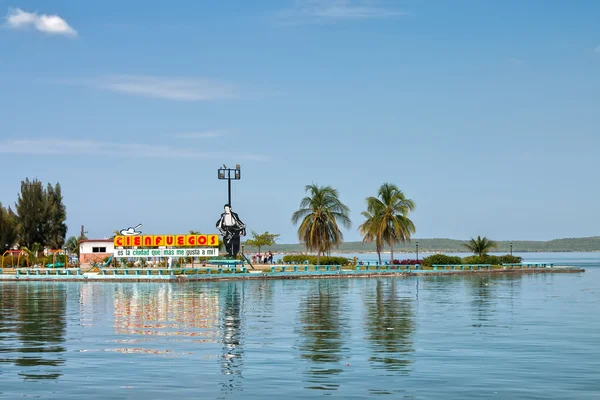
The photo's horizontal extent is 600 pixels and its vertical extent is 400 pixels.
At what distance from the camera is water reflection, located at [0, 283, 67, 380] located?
21609 millimetres

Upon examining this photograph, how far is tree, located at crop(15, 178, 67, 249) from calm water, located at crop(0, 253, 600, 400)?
71976 millimetres

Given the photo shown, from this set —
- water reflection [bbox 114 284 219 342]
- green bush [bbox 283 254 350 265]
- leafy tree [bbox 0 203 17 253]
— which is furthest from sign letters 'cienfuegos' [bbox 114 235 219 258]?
leafy tree [bbox 0 203 17 253]

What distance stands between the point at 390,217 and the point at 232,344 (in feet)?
216

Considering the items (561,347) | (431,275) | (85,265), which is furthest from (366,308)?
(85,265)

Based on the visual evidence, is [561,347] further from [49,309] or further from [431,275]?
[431,275]

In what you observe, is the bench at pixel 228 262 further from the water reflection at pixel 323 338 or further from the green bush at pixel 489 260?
the water reflection at pixel 323 338

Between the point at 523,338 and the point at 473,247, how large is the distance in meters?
74.5

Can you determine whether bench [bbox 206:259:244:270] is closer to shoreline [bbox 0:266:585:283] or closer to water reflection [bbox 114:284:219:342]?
shoreline [bbox 0:266:585:283]

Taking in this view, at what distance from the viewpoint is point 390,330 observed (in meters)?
30.1

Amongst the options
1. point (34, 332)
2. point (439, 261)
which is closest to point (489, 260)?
point (439, 261)

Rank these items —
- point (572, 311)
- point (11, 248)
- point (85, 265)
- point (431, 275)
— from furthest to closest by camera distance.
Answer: point (11, 248), point (85, 265), point (431, 275), point (572, 311)

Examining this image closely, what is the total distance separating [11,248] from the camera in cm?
11400

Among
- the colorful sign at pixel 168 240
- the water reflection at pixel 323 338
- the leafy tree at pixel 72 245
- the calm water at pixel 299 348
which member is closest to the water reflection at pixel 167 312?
the calm water at pixel 299 348

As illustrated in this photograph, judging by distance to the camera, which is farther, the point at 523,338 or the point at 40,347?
the point at 523,338
